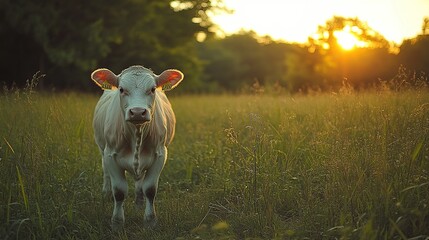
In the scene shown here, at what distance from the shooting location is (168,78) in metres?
5.00

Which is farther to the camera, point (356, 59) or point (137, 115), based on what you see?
point (356, 59)

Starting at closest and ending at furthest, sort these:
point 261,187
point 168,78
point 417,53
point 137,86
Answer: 1. point 137,86
2. point 261,187
3. point 168,78
4. point 417,53

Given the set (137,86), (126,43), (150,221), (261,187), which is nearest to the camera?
(137,86)

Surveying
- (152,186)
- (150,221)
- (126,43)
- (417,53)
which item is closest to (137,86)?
(152,186)

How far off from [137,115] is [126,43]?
1848 centimetres

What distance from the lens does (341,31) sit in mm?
11117

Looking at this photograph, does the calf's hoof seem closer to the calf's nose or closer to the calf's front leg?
the calf's front leg

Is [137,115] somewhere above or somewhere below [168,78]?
below

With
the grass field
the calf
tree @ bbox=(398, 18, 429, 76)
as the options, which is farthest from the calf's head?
tree @ bbox=(398, 18, 429, 76)

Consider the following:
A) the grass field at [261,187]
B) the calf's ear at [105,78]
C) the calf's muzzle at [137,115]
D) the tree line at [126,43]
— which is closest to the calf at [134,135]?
the calf's ear at [105,78]

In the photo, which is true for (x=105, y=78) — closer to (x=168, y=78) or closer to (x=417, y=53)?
(x=168, y=78)

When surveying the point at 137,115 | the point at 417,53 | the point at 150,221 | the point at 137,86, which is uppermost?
the point at 417,53

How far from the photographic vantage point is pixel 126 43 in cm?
2188

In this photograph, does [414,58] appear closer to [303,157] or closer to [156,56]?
[303,157]
